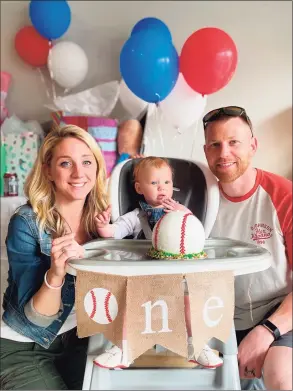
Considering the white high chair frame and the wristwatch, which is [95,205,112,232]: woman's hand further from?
the wristwatch

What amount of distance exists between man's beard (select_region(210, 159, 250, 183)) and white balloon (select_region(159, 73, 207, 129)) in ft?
0.39

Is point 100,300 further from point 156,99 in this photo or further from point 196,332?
point 156,99

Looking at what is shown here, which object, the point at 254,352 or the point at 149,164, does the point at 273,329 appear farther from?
the point at 149,164

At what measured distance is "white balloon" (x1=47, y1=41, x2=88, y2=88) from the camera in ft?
2.34

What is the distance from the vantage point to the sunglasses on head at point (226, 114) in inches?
21.2

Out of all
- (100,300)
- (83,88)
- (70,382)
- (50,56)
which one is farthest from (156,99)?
(70,382)

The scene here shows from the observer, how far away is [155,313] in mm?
484

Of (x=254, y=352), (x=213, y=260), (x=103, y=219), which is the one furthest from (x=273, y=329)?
(x=103, y=219)

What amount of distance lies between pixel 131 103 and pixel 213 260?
1.26ft

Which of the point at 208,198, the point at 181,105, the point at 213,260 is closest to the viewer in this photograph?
the point at 213,260

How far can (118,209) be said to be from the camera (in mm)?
581

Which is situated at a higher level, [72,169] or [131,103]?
[131,103]

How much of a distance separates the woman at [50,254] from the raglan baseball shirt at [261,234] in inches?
7.6

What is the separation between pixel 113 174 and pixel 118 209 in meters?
0.06
